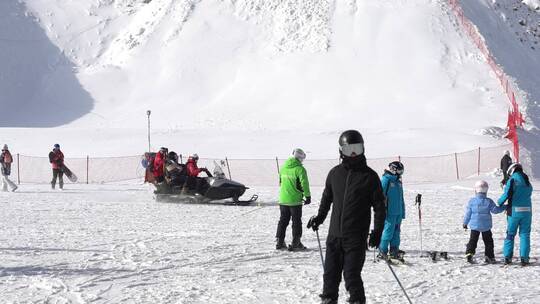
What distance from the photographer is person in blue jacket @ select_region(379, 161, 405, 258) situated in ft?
30.6

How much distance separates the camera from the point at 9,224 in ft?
44.0

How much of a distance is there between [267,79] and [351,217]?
56.2 m

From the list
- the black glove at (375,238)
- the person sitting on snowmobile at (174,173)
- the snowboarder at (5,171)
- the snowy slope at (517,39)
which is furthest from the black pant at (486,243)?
the snowy slope at (517,39)

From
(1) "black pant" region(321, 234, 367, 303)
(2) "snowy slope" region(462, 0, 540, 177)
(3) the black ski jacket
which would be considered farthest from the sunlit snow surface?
(2) "snowy slope" region(462, 0, 540, 177)

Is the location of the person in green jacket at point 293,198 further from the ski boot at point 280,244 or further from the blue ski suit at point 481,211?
the blue ski suit at point 481,211

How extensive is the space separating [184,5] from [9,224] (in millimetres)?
64361

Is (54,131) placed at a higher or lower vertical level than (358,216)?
higher

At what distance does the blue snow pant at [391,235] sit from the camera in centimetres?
937

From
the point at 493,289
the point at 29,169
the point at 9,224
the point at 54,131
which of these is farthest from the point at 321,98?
the point at 493,289

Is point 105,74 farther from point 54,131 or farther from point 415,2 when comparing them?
point 415,2

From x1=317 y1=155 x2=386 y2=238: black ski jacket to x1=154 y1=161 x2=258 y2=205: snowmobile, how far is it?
11.9 metres

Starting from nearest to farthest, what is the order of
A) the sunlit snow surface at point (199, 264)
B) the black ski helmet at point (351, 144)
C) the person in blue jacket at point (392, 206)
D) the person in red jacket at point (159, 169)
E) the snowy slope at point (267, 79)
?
1. the black ski helmet at point (351, 144)
2. the sunlit snow surface at point (199, 264)
3. the person in blue jacket at point (392, 206)
4. the person in red jacket at point (159, 169)
5. the snowy slope at point (267, 79)

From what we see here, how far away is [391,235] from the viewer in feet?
30.7

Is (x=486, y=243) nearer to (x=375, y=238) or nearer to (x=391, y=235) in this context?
(x=391, y=235)
